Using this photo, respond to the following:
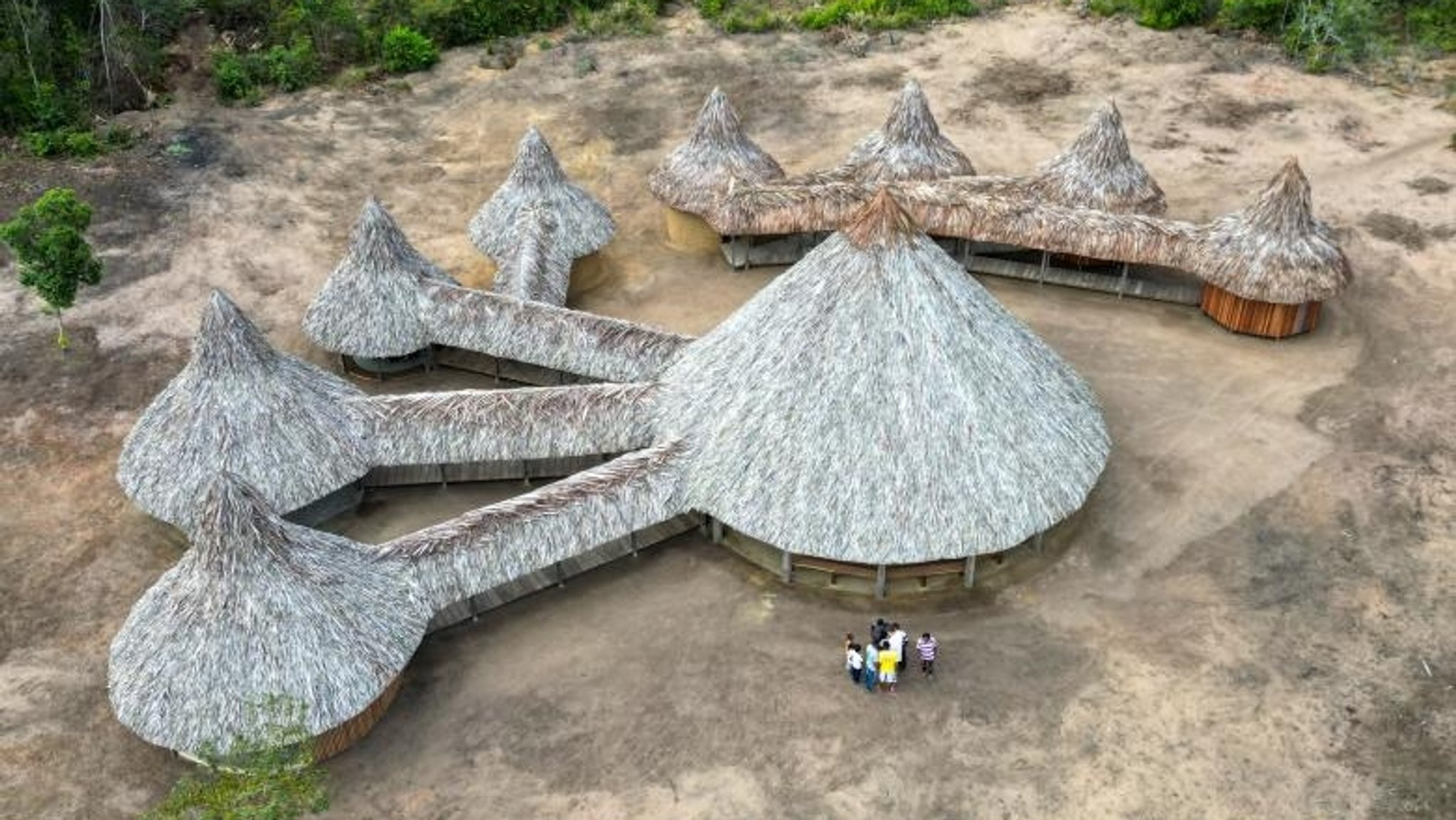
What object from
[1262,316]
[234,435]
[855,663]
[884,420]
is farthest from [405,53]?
[855,663]

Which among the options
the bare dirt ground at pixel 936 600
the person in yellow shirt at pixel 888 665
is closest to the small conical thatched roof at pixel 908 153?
the bare dirt ground at pixel 936 600

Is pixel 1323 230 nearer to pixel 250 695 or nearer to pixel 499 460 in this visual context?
pixel 499 460

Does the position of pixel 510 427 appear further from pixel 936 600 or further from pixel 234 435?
pixel 936 600

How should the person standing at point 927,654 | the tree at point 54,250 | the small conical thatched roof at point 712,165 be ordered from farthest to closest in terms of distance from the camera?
the small conical thatched roof at point 712,165 < the tree at point 54,250 < the person standing at point 927,654

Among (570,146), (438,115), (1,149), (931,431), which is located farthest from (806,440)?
(1,149)

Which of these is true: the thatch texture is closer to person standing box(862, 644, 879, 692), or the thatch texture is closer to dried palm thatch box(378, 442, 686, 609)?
dried palm thatch box(378, 442, 686, 609)

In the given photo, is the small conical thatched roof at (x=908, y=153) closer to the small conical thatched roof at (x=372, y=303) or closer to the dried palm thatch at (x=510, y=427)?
the dried palm thatch at (x=510, y=427)
